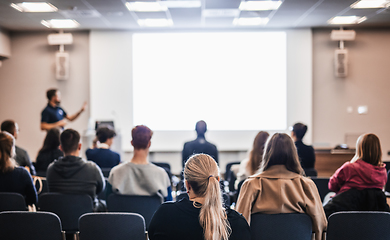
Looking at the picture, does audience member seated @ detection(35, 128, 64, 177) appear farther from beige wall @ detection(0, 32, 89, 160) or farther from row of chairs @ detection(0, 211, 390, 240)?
beige wall @ detection(0, 32, 89, 160)

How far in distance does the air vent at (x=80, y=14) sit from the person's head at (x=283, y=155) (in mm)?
4829

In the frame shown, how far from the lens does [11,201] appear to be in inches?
102

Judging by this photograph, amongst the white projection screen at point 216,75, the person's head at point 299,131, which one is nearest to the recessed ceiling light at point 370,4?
the white projection screen at point 216,75

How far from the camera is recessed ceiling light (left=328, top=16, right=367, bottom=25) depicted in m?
6.74

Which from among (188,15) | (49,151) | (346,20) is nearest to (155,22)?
(188,15)

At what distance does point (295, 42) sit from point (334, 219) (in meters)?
5.93

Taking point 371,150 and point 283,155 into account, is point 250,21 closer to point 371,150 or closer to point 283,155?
point 371,150

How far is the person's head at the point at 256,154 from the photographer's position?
3.31 meters

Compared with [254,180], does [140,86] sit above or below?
above

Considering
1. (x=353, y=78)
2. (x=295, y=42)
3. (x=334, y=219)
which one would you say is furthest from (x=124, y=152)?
(x=334, y=219)

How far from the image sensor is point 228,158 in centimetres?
748

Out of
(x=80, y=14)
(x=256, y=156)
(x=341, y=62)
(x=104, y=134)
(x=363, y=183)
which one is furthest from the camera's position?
(x=341, y=62)

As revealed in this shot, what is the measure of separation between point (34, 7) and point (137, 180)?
4446mm

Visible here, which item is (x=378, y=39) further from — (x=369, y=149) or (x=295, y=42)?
(x=369, y=149)
